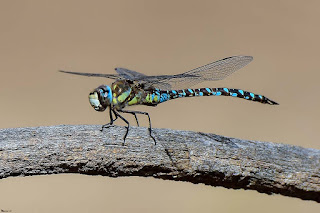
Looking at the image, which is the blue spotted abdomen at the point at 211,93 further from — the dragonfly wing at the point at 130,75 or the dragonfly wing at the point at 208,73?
the dragonfly wing at the point at 130,75

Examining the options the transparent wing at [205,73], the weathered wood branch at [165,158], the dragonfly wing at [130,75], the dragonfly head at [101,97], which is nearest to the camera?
the weathered wood branch at [165,158]

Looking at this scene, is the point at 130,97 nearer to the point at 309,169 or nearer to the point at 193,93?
the point at 193,93

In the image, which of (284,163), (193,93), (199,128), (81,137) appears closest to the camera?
(81,137)

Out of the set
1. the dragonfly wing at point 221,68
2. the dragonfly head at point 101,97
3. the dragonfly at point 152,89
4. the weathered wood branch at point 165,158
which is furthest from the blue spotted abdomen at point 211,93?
the weathered wood branch at point 165,158

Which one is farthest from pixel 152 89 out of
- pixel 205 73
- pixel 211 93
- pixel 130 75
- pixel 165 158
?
pixel 165 158

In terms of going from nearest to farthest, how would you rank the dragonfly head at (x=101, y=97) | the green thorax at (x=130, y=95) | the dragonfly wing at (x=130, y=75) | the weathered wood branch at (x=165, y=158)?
the weathered wood branch at (x=165, y=158), the dragonfly head at (x=101, y=97), the green thorax at (x=130, y=95), the dragonfly wing at (x=130, y=75)

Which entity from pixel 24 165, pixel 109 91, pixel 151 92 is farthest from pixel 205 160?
pixel 151 92

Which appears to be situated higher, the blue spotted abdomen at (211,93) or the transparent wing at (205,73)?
the transparent wing at (205,73)

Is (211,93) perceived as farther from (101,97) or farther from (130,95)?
(101,97)
